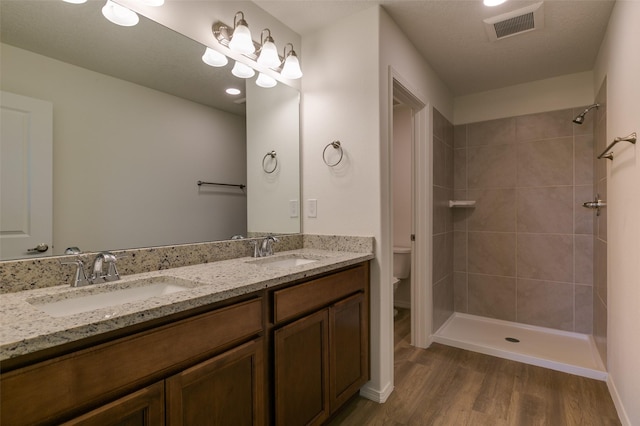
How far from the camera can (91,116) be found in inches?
48.5

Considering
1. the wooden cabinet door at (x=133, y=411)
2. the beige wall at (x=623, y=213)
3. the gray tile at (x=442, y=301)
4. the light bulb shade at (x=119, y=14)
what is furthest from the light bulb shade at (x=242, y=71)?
the gray tile at (x=442, y=301)

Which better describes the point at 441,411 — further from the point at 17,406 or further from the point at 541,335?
the point at 17,406

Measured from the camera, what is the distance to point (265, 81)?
1.95 metres

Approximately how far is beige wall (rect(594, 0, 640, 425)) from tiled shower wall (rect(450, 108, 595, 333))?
826 millimetres

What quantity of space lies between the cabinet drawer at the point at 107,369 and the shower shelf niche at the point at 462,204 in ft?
8.60

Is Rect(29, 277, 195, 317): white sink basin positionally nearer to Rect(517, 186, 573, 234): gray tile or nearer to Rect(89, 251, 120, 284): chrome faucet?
Rect(89, 251, 120, 284): chrome faucet

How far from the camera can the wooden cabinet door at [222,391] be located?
92 centimetres

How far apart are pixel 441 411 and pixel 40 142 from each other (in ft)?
7.46

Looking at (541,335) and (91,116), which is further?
(541,335)

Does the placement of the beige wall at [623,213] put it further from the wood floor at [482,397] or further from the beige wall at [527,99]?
the beige wall at [527,99]

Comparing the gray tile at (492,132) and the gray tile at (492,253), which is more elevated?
the gray tile at (492,132)

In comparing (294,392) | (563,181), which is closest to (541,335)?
(563,181)

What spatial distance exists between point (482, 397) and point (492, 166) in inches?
82.7

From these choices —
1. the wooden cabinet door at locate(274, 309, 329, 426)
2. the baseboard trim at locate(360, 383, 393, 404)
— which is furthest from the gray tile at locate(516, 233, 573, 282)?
the wooden cabinet door at locate(274, 309, 329, 426)
